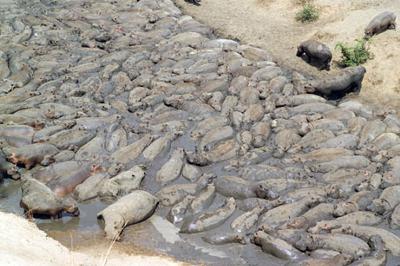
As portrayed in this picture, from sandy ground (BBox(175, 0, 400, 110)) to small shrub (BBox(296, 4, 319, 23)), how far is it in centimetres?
31

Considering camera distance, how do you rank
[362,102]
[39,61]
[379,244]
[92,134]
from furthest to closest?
[39,61], [362,102], [92,134], [379,244]

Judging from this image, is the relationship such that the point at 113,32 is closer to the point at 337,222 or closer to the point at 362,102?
the point at 362,102

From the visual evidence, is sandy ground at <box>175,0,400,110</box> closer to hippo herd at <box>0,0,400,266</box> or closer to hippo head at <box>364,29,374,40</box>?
hippo head at <box>364,29,374,40</box>

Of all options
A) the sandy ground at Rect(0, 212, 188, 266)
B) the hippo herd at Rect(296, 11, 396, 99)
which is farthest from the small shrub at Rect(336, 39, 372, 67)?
the sandy ground at Rect(0, 212, 188, 266)

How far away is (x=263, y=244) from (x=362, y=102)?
1063 cm

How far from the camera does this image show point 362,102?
946 inches

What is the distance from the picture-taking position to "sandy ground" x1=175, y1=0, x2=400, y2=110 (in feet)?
81.9

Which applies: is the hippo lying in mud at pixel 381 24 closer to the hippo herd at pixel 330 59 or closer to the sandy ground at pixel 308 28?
the hippo herd at pixel 330 59

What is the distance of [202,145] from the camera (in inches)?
812

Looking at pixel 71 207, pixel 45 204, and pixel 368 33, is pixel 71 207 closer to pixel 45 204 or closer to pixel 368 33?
pixel 45 204

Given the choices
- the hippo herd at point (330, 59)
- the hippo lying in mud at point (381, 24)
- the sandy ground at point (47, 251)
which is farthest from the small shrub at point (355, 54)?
the sandy ground at point (47, 251)

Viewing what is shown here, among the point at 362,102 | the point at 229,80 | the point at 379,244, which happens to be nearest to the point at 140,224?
the point at 379,244

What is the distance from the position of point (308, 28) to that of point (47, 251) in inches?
788

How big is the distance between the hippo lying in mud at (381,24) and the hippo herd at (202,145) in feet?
12.6
